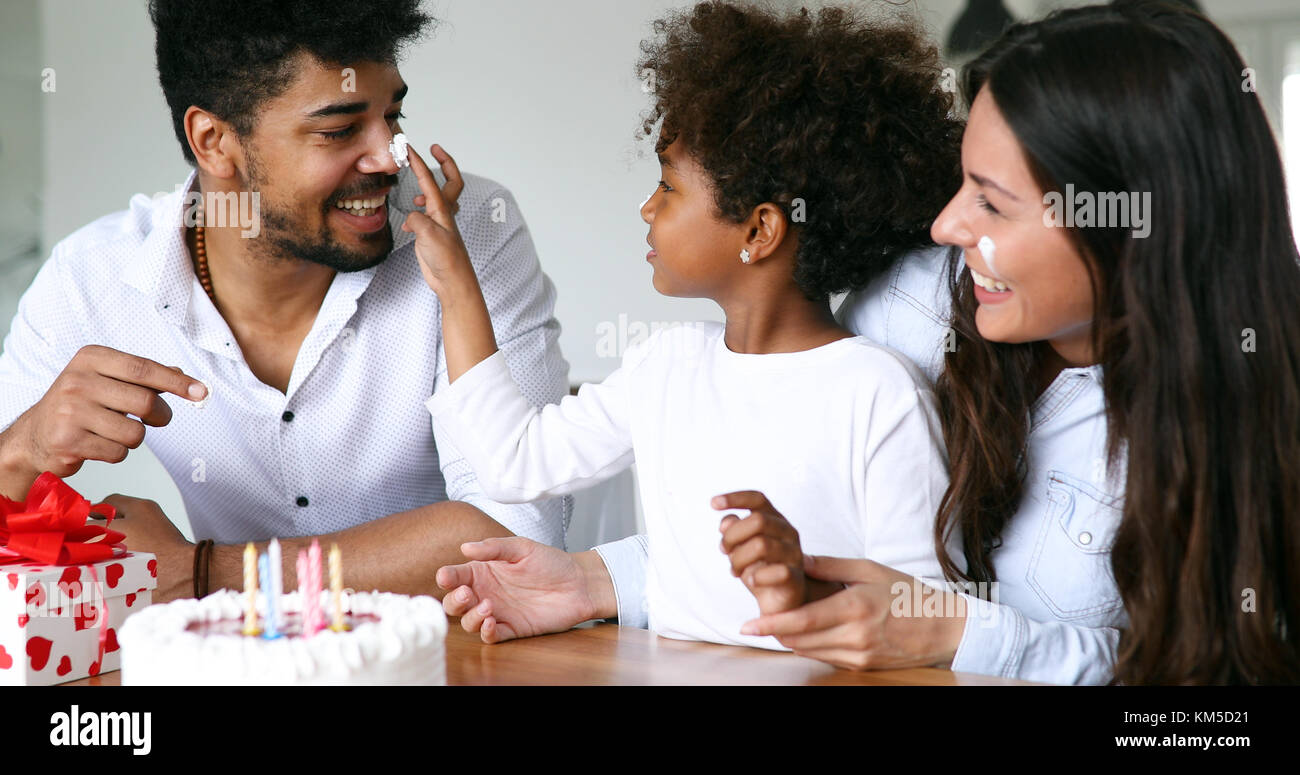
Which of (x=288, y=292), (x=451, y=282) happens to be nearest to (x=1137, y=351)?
(x=451, y=282)

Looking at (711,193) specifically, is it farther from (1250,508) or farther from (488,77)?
(488,77)

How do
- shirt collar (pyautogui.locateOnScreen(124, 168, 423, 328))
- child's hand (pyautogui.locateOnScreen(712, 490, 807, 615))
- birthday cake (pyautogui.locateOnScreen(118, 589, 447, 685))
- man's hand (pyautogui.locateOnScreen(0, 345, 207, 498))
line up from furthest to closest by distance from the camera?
Result: shirt collar (pyautogui.locateOnScreen(124, 168, 423, 328)) < man's hand (pyautogui.locateOnScreen(0, 345, 207, 498)) < child's hand (pyautogui.locateOnScreen(712, 490, 807, 615)) < birthday cake (pyautogui.locateOnScreen(118, 589, 447, 685))

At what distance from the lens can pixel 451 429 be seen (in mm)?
1439

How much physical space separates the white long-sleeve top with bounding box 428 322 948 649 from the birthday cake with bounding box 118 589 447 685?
434 millimetres

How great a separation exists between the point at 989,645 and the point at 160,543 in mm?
1036

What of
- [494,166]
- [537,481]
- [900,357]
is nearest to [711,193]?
[900,357]

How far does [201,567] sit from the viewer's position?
148 centimetres

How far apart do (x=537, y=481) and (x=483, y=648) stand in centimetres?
29

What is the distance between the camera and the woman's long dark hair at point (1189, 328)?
3.51 feet

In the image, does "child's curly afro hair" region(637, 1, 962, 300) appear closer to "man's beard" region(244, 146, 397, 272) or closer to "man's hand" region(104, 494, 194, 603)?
"man's beard" region(244, 146, 397, 272)

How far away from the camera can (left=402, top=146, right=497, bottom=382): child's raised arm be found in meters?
1.44

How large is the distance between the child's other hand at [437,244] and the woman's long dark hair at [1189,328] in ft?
2.26

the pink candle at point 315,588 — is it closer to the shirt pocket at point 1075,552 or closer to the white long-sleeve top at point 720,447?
the white long-sleeve top at point 720,447

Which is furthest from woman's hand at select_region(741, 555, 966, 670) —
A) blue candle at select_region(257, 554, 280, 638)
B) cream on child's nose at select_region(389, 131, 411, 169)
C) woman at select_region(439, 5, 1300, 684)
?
cream on child's nose at select_region(389, 131, 411, 169)
